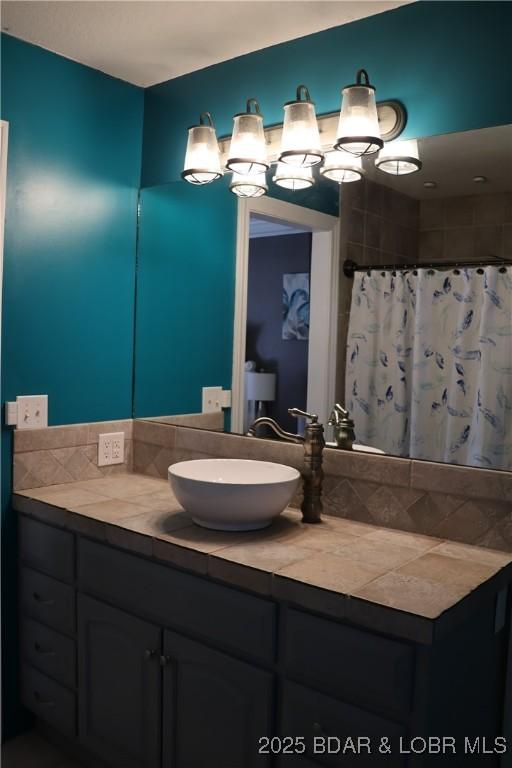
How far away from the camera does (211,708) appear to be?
1.73 m

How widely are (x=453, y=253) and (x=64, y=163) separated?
1435 mm

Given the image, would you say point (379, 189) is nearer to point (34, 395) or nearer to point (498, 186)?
Answer: point (498, 186)

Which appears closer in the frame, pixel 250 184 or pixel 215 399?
pixel 250 184

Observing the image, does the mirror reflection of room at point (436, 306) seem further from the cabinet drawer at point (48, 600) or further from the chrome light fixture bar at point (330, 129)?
the cabinet drawer at point (48, 600)

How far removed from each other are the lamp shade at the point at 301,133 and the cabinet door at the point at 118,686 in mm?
1480

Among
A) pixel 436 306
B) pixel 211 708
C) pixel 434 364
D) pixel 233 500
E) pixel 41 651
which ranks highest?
pixel 436 306

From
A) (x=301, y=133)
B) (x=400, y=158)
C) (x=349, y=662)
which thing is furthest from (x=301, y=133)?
(x=349, y=662)

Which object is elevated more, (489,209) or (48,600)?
(489,209)

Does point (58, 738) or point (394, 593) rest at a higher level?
point (394, 593)

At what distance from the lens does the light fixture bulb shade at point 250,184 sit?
2.32 metres

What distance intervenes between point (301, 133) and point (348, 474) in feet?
3.51

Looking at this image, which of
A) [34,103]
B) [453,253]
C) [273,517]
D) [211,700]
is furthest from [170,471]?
[34,103]

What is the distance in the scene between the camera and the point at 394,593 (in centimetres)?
144

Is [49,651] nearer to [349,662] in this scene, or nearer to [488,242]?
[349,662]
